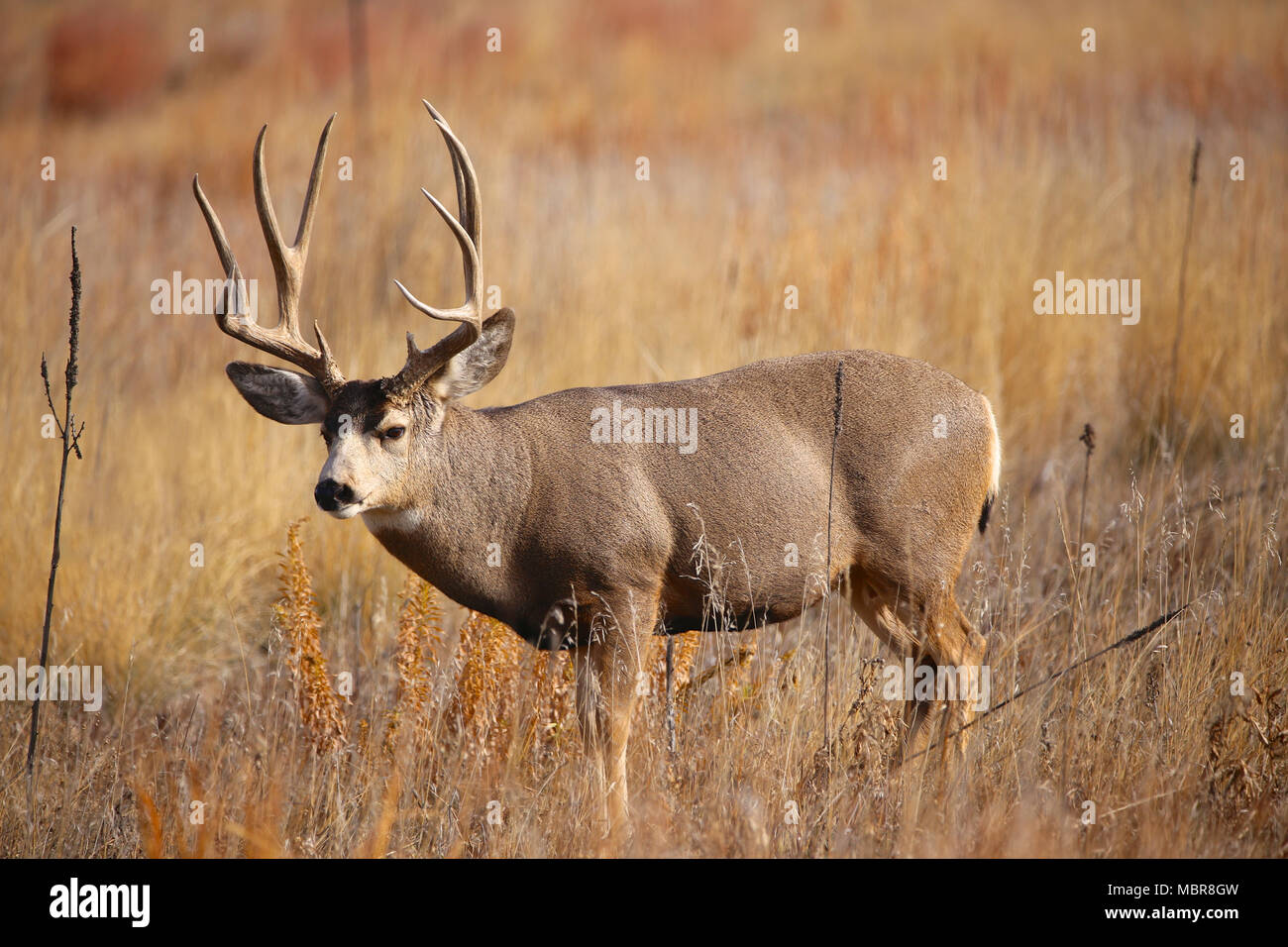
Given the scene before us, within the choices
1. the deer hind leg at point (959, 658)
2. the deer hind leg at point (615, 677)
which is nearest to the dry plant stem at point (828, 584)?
the deer hind leg at point (959, 658)

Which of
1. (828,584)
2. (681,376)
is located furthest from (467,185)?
(681,376)

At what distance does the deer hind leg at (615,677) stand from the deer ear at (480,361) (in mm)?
898

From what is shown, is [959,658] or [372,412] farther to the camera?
[959,658]

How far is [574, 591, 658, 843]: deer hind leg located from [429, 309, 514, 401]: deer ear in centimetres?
90

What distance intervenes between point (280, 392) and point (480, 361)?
691 millimetres

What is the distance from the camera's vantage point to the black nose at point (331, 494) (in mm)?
3779

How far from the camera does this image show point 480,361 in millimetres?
4258

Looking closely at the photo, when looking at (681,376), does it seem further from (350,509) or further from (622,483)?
(350,509)

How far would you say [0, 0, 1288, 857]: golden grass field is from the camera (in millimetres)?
4035

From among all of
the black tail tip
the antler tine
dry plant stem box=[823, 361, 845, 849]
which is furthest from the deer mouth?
the black tail tip

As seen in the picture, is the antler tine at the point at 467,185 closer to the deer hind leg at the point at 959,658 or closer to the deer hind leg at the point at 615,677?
the deer hind leg at the point at 615,677
